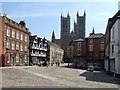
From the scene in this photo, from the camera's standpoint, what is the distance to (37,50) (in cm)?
8081

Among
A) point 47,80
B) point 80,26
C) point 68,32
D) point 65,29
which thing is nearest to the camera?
point 47,80

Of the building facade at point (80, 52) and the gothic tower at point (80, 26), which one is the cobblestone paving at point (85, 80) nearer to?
the building facade at point (80, 52)

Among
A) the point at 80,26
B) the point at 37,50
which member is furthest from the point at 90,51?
the point at 80,26

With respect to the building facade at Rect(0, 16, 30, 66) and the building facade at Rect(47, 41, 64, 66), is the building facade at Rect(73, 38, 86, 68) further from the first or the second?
the building facade at Rect(0, 16, 30, 66)

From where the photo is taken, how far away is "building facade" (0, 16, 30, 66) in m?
44.8

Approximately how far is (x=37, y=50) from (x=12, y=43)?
3111 cm

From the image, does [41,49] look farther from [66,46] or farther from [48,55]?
[66,46]

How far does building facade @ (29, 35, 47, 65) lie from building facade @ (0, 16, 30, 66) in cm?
1036

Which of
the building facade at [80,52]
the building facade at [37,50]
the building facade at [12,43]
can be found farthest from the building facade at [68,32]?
the building facade at [12,43]

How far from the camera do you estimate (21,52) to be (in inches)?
2208

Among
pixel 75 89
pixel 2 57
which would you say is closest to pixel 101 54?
pixel 2 57

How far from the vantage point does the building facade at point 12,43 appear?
44.8 m

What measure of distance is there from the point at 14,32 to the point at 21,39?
530cm

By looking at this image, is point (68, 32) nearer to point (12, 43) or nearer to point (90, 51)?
point (90, 51)
